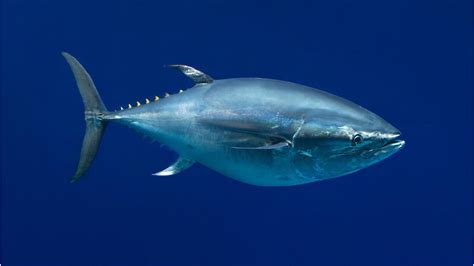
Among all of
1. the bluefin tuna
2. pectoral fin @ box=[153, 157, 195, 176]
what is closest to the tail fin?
the bluefin tuna

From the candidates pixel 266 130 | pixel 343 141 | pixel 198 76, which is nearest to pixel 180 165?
pixel 198 76

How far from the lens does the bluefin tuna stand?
2.05 meters

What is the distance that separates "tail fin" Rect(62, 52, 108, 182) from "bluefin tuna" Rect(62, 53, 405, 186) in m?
0.21

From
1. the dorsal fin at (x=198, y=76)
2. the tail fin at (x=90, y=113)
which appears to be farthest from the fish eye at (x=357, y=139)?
the tail fin at (x=90, y=113)

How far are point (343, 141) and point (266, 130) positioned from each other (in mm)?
387

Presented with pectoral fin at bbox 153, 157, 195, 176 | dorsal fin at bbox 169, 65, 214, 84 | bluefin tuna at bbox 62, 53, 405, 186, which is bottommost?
pectoral fin at bbox 153, 157, 195, 176

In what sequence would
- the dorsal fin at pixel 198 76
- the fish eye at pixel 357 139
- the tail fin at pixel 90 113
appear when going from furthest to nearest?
the tail fin at pixel 90 113, the dorsal fin at pixel 198 76, the fish eye at pixel 357 139

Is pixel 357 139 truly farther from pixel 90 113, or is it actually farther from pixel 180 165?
pixel 90 113

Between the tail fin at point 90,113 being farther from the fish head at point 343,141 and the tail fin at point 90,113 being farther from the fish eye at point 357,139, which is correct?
the fish eye at point 357,139

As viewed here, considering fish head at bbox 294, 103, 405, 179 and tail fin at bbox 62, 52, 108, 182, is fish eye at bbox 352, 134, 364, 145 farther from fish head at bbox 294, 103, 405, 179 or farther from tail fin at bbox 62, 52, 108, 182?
tail fin at bbox 62, 52, 108, 182

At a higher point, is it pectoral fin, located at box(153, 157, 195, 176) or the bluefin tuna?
the bluefin tuna

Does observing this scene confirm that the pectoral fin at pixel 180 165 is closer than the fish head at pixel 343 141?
No

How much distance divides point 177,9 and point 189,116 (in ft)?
11.2

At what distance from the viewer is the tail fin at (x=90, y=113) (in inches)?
113
